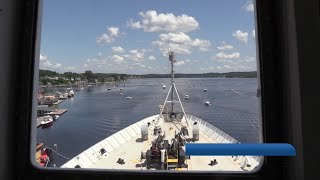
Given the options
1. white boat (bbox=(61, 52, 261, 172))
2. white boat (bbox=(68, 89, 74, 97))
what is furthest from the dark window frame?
white boat (bbox=(61, 52, 261, 172))

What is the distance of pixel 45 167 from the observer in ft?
5.25

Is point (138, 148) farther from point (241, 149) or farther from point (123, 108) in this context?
point (123, 108)

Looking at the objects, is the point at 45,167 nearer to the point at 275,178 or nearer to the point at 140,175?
the point at 140,175

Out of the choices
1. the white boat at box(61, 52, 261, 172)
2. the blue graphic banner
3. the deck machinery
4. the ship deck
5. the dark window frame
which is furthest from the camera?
the white boat at box(61, 52, 261, 172)

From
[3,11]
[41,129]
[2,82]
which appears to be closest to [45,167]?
[41,129]

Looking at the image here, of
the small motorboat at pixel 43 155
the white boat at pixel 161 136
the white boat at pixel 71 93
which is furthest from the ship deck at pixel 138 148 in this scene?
the white boat at pixel 71 93

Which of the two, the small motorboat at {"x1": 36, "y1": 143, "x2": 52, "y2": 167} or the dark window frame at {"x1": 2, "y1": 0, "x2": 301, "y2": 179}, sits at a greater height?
the dark window frame at {"x1": 2, "y1": 0, "x2": 301, "y2": 179}

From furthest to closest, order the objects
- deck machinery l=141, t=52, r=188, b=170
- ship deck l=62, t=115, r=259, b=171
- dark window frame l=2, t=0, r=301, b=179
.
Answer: deck machinery l=141, t=52, r=188, b=170 < ship deck l=62, t=115, r=259, b=171 < dark window frame l=2, t=0, r=301, b=179

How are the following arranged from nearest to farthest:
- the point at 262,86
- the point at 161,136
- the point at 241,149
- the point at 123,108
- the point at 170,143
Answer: the point at 241,149 < the point at 262,86 < the point at 170,143 < the point at 161,136 < the point at 123,108

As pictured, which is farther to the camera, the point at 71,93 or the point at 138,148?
the point at 138,148

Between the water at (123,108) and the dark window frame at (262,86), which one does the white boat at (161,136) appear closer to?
the water at (123,108)

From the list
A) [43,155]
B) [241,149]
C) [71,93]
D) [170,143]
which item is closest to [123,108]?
[170,143]

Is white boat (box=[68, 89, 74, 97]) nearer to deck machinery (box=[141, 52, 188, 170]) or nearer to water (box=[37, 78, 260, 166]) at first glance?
water (box=[37, 78, 260, 166])

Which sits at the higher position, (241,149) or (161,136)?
(241,149)
